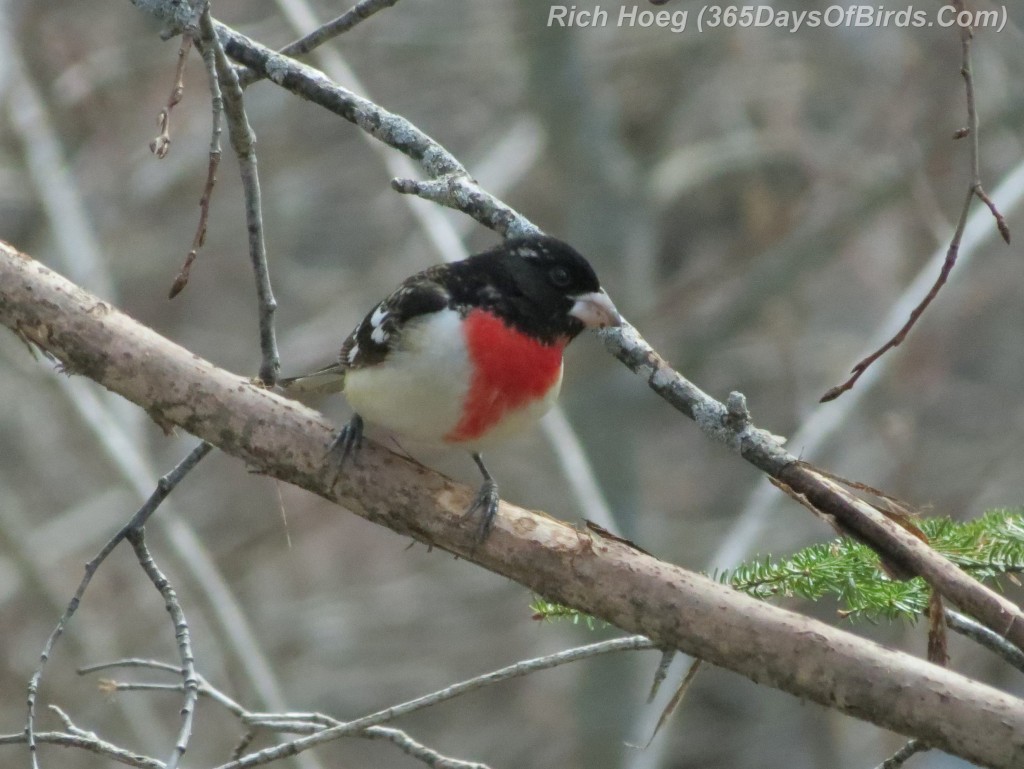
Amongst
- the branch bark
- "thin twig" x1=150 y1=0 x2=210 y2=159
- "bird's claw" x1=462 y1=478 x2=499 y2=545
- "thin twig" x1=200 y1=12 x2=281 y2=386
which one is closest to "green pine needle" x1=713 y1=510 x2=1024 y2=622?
the branch bark

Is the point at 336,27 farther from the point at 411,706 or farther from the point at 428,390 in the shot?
the point at 411,706

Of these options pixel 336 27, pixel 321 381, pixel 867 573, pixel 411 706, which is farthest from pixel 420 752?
pixel 336 27

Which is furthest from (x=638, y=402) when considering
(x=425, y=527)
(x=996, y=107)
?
(x=425, y=527)

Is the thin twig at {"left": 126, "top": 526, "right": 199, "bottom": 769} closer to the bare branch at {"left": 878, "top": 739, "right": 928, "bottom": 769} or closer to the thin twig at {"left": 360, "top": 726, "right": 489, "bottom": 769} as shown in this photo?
the thin twig at {"left": 360, "top": 726, "right": 489, "bottom": 769}

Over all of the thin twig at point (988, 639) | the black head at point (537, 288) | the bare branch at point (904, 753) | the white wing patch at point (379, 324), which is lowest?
the bare branch at point (904, 753)

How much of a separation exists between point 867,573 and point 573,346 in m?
6.48

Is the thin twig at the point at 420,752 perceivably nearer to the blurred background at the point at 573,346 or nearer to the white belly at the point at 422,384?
the white belly at the point at 422,384

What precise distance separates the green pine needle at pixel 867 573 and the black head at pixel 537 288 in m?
0.94

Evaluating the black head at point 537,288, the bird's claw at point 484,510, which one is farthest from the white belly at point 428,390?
the bird's claw at point 484,510

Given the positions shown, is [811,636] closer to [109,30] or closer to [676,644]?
[676,644]

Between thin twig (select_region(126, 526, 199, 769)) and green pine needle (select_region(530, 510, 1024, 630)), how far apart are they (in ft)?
2.74

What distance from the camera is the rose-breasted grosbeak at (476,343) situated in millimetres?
3393

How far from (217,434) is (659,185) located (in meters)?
7.52

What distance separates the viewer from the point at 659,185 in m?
10.0
